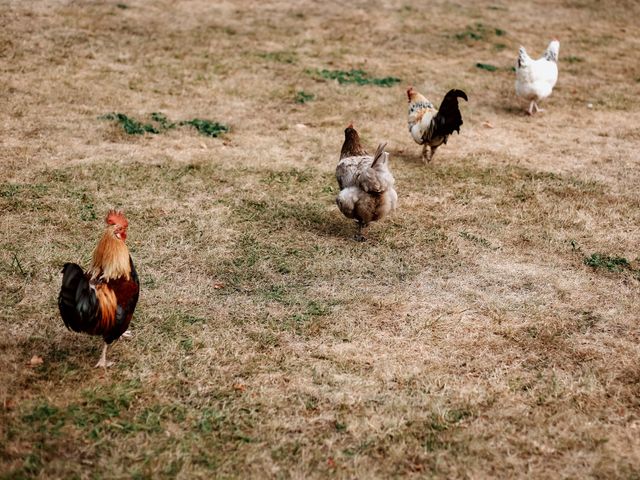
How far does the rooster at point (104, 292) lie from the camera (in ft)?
11.6

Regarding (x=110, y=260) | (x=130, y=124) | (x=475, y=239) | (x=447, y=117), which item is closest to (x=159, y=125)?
(x=130, y=124)

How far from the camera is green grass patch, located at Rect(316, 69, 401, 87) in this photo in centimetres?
1062

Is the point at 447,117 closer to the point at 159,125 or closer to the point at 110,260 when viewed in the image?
the point at 159,125

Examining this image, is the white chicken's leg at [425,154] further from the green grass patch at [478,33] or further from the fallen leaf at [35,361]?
the green grass patch at [478,33]

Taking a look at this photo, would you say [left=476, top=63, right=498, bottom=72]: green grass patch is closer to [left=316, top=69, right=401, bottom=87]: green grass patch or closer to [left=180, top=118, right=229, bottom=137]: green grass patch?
[left=316, top=69, right=401, bottom=87]: green grass patch

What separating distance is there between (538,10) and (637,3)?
3372 millimetres

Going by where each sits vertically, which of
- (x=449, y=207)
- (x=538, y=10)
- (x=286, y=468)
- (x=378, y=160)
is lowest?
(x=286, y=468)

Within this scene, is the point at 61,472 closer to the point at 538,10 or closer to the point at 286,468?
the point at 286,468

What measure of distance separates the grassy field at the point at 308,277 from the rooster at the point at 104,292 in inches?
16.0

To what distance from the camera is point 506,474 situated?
3291mm

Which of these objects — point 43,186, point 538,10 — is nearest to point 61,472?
point 43,186

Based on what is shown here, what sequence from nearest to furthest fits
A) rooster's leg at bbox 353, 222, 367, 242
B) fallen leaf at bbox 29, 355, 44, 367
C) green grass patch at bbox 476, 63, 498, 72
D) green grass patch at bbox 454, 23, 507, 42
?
fallen leaf at bbox 29, 355, 44, 367 → rooster's leg at bbox 353, 222, 367, 242 → green grass patch at bbox 476, 63, 498, 72 → green grass patch at bbox 454, 23, 507, 42

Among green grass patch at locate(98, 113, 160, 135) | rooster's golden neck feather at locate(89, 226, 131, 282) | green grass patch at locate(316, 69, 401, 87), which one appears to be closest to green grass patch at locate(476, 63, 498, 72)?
green grass patch at locate(316, 69, 401, 87)

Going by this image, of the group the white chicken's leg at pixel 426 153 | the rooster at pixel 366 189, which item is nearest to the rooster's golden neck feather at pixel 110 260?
the rooster at pixel 366 189
